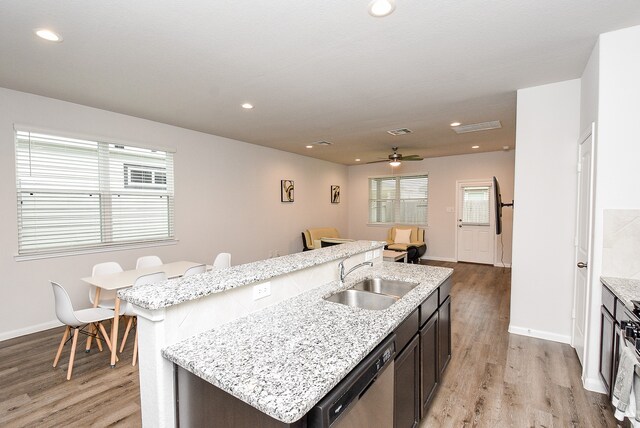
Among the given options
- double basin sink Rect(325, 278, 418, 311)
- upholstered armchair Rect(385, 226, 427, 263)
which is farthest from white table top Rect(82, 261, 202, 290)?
upholstered armchair Rect(385, 226, 427, 263)

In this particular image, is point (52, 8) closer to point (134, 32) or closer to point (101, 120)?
point (134, 32)

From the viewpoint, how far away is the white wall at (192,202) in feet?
10.8

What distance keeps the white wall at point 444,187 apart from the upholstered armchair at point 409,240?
372 millimetres

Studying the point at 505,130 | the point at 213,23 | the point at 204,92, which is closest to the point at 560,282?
the point at 505,130

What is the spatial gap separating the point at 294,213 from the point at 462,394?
5.32m

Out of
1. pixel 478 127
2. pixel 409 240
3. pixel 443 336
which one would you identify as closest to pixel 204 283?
pixel 443 336

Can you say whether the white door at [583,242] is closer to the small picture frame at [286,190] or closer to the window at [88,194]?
the window at [88,194]

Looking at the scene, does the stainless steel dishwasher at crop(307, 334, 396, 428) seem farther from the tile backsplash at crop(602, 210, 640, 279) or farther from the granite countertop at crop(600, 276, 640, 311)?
the tile backsplash at crop(602, 210, 640, 279)

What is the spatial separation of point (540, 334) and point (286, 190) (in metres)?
5.14

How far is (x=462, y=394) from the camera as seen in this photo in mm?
2314

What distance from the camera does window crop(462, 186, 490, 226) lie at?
23.3ft

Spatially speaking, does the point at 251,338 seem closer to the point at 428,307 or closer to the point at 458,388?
the point at 428,307

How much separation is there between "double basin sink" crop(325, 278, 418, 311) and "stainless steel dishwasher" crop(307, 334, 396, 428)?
1.93 ft

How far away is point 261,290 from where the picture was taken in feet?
5.32
